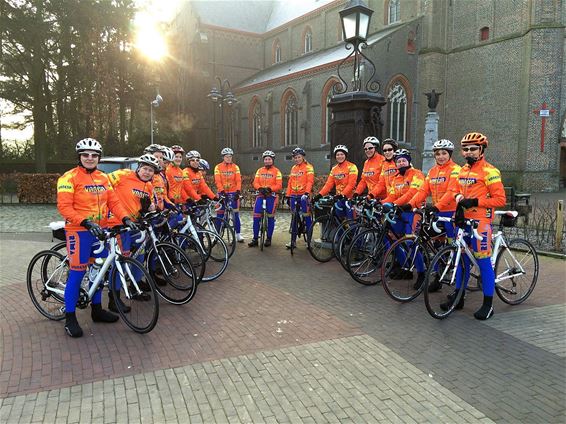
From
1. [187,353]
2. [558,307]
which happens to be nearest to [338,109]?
[558,307]

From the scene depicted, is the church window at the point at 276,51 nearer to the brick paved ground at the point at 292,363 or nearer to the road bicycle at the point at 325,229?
the road bicycle at the point at 325,229

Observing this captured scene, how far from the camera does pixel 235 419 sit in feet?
10.0

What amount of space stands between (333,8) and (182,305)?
3365 cm

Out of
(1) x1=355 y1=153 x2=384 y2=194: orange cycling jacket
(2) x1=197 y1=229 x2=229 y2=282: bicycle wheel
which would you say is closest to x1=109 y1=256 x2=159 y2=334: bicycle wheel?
(2) x1=197 y1=229 x2=229 y2=282: bicycle wheel

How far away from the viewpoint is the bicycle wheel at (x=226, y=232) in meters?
7.97

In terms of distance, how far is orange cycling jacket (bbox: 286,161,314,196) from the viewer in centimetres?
880

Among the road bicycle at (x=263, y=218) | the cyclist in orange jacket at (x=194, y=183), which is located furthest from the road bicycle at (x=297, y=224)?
the cyclist in orange jacket at (x=194, y=183)

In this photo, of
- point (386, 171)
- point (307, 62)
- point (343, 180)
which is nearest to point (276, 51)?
point (307, 62)

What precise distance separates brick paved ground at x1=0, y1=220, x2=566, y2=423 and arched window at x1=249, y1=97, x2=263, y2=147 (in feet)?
106

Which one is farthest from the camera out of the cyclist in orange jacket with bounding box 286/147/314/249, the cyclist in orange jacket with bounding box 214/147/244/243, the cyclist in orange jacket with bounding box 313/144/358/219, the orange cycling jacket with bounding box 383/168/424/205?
the cyclist in orange jacket with bounding box 214/147/244/243

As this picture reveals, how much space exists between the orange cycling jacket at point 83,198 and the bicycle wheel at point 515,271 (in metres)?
4.81

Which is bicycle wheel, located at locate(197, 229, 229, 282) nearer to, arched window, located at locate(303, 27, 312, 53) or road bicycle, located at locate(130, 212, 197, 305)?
road bicycle, located at locate(130, 212, 197, 305)

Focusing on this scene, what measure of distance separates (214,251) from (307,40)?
34237 millimetres

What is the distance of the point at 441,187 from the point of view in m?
6.01
